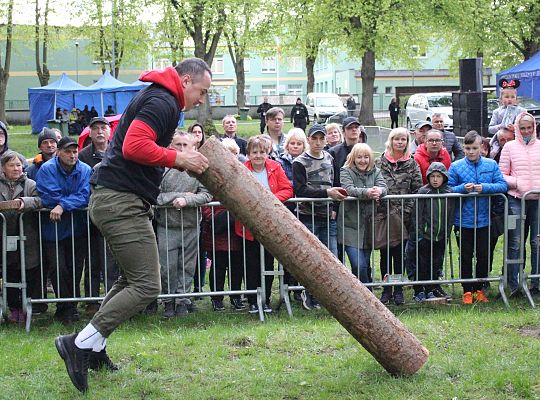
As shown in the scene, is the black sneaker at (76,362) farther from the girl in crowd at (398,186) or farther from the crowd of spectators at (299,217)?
the girl in crowd at (398,186)

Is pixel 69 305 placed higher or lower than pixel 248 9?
lower

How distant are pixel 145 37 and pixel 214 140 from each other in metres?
37.3

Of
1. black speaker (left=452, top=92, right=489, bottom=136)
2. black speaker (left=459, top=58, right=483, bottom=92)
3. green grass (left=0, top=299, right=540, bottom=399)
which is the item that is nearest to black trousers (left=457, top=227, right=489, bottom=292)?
green grass (left=0, top=299, right=540, bottom=399)

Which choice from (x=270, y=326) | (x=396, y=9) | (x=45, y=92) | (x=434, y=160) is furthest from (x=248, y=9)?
(x=270, y=326)

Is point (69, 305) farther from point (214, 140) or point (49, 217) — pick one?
point (214, 140)

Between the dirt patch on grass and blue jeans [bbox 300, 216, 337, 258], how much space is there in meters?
2.21

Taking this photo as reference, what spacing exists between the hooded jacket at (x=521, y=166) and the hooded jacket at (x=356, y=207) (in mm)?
1366

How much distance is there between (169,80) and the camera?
17.0 feet

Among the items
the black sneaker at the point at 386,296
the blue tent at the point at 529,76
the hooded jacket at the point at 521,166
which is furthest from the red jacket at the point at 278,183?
the blue tent at the point at 529,76

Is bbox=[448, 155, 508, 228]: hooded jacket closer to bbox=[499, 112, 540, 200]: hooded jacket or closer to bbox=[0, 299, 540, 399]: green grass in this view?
bbox=[499, 112, 540, 200]: hooded jacket

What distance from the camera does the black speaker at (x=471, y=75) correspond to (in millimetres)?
18102

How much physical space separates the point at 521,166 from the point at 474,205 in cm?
66

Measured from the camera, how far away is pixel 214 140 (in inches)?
205

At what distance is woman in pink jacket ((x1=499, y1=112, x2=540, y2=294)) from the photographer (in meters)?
8.32
